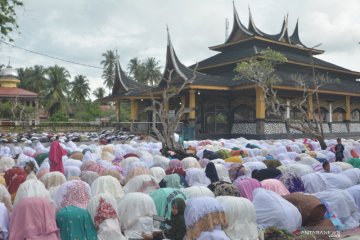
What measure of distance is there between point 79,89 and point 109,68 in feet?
18.3

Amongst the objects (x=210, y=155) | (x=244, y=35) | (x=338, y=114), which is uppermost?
(x=244, y=35)

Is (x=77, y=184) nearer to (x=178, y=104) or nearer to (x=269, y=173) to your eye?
(x=269, y=173)

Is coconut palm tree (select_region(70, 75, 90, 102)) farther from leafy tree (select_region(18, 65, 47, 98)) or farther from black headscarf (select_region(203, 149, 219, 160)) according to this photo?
black headscarf (select_region(203, 149, 219, 160))

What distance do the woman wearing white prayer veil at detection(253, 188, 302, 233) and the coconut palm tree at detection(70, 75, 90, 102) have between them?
53.8 meters

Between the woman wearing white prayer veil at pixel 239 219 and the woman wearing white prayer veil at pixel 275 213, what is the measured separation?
31 cm

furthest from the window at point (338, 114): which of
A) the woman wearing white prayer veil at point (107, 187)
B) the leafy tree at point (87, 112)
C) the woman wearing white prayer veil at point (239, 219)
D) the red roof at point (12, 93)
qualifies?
the red roof at point (12, 93)

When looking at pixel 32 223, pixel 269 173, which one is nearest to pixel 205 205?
pixel 32 223

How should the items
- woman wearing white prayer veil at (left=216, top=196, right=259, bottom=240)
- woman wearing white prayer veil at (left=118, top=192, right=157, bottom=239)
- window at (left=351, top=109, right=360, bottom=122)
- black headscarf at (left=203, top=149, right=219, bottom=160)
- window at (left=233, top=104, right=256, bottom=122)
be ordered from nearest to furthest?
woman wearing white prayer veil at (left=216, top=196, right=259, bottom=240), woman wearing white prayer veil at (left=118, top=192, right=157, bottom=239), black headscarf at (left=203, top=149, right=219, bottom=160), window at (left=233, top=104, right=256, bottom=122), window at (left=351, top=109, right=360, bottom=122)

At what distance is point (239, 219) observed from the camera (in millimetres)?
5934

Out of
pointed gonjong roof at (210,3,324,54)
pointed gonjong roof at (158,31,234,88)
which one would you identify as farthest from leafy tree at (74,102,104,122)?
pointed gonjong roof at (158,31,234,88)

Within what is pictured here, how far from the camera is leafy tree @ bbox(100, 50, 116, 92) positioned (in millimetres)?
59938

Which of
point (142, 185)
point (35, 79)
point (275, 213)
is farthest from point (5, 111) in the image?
point (275, 213)

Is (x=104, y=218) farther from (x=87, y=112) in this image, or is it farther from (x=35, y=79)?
(x=35, y=79)

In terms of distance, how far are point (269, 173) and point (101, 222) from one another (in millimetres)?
4053
